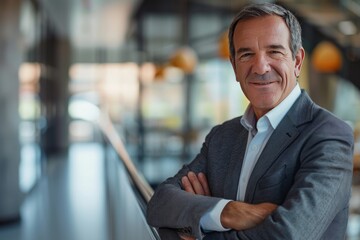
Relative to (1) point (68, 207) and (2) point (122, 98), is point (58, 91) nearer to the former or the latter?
(2) point (122, 98)

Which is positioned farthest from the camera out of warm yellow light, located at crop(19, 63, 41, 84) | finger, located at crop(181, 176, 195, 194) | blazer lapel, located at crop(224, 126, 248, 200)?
warm yellow light, located at crop(19, 63, 41, 84)

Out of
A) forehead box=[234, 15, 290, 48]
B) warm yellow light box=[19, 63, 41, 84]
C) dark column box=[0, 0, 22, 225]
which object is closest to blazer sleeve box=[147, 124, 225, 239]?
forehead box=[234, 15, 290, 48]

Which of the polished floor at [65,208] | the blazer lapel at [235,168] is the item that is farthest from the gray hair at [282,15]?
the polished floor at [65,208]

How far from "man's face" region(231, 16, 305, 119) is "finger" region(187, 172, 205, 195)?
356 mm

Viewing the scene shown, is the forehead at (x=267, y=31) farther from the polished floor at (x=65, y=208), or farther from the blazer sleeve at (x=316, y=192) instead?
the polished floor at (x=65, y=208)

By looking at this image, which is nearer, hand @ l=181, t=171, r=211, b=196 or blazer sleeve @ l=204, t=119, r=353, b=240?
blazer sleeve @ l=204, t=119, r=353, b=240

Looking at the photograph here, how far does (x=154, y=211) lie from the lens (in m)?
1.58

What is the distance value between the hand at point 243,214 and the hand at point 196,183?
0.28 m

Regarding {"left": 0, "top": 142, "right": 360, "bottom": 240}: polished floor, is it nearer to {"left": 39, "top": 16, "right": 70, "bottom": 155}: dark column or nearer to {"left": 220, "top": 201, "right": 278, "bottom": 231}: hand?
{"left": 39, "top": 16, "right": 70, "bottom": 155}: dark column

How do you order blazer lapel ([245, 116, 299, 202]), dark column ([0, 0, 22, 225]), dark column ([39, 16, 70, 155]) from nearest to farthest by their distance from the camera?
blazer lapel ([245, 116, 299, 202])
dark column ([0, 0, 22, 225])
dark column ([39, 16, 70, 155])

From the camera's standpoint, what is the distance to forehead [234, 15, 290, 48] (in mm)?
1423

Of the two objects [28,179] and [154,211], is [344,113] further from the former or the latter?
[154,211]

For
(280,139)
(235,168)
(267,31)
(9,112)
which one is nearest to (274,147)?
(280,139)

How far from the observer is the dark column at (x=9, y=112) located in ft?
20.4
